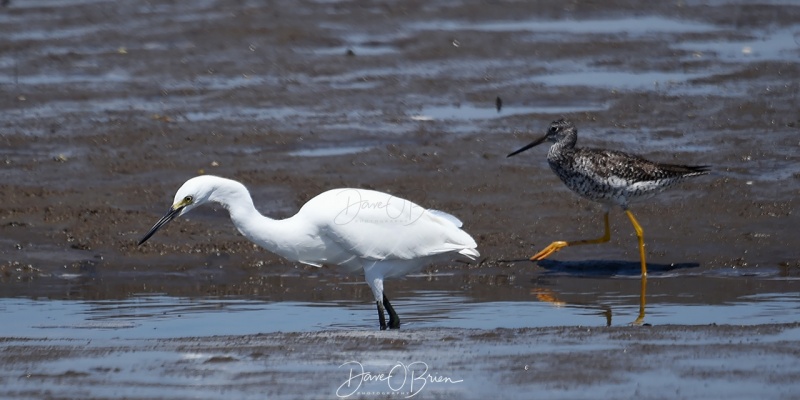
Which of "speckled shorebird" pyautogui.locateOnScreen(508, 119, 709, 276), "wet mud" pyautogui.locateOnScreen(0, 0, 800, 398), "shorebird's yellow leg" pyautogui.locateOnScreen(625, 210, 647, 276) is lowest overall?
"wet mud" pyautogui.locateOnScreen(0, 0, 800, 398)

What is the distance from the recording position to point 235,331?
27.9ft

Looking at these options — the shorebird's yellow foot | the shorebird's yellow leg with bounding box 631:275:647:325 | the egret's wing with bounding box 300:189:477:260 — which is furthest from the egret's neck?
the shorebird's yellow foot

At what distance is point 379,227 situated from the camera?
855 centimetres

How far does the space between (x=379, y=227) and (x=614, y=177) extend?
2.60 metres

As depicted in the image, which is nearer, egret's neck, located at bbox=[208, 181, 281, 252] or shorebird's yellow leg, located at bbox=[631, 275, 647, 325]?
egret's neck, located at bbox=[208, 181, 281, 252]

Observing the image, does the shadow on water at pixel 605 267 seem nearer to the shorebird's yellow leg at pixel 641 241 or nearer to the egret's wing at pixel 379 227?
the shorebird's yellow leg at pixel 641 241

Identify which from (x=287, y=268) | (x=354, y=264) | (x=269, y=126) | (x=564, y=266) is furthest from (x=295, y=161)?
(x=354, y=264)

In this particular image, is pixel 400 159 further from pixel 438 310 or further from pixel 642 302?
pixel 642 302

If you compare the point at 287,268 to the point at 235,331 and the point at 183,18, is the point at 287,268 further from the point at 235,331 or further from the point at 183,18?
the point at 183,18

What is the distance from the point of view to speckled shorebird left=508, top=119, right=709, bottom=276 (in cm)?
1041

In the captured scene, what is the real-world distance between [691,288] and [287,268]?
10.3 feet

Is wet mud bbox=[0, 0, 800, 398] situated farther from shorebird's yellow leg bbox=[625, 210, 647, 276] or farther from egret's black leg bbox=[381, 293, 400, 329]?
egret's black leg bbox=[381, 293, 400, 329]

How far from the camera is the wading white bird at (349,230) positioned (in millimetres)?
8336

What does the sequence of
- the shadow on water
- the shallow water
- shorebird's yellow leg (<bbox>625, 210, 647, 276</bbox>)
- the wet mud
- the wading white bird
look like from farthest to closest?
the shadow on water
shorebird's yellow leg (<bbox>625, 210, 647, 276</bbox>)
the shallow water
the wading white bird
the wet mud
